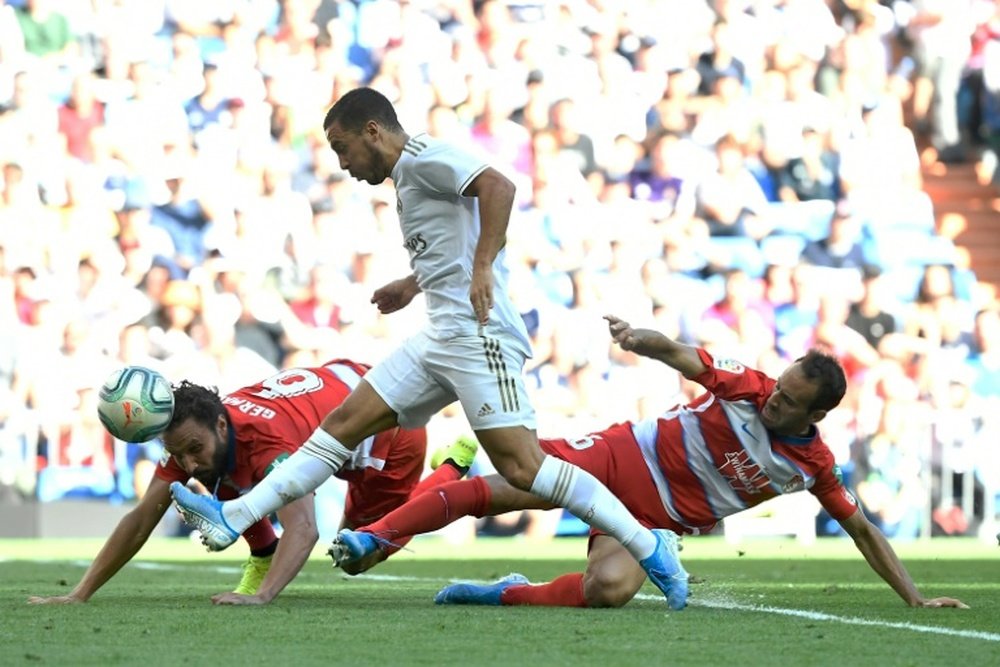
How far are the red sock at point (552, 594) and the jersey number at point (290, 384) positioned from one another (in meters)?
1.24

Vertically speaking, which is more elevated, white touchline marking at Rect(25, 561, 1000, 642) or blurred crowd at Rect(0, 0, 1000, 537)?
blurred crowd at Rect(0, 0, 1000, 537)

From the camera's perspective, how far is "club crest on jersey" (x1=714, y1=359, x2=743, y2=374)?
7.09 meters

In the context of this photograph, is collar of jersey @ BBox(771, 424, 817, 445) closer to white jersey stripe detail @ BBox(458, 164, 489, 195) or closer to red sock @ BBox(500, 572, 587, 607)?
red sock @ BBox(500, 572, 587, 607)

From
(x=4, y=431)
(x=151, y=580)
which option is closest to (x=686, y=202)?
(x=4, y=431)

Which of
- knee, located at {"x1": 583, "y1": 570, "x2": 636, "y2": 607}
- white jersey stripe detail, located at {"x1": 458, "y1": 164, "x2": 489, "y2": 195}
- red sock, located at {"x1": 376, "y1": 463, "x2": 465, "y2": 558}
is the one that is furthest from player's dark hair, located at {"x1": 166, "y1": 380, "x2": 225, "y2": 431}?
knee, located at {"x1": 583, "y1": 570, "x2": 636, "y2": 607}

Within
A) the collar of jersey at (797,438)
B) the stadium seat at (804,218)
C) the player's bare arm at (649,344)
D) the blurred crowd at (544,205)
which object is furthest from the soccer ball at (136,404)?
the stadium seat at (804,218)

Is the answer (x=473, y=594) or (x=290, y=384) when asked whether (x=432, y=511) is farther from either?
(x=290, y=384)

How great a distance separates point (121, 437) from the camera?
7082mm

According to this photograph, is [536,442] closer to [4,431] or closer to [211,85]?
[4,431]

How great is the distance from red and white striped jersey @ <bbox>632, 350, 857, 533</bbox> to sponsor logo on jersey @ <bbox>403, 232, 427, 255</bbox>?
1.14 m

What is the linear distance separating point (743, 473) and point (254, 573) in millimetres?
2143

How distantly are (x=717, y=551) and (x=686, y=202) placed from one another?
512 cm

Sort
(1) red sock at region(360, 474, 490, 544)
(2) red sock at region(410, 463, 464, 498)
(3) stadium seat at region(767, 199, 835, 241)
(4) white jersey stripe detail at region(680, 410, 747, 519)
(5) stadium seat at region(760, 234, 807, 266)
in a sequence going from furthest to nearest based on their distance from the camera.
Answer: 1. (3) stadium seat at region(767, 199, 835, 241)
2. (5) stadium seat at region(760, 234, 807, 266)
3. (2) red sock at region(410, 463, 464, 498)
4. (4) white jersey stripe detail at region(680, 410, 747, 519)
5. (1) red sock at region(360, 474, 490, 544)

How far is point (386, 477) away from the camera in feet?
27.0
